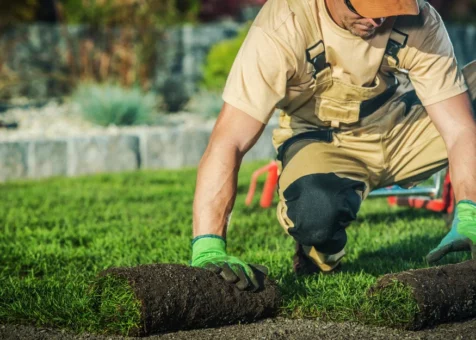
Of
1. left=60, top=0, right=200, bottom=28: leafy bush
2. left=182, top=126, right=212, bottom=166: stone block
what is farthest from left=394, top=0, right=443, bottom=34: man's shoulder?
left=60, top=0, right=200, bottom=28: leafy bush

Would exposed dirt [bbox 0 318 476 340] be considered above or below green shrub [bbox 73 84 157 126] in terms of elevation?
below

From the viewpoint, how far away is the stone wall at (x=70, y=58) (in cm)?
Result: 1092

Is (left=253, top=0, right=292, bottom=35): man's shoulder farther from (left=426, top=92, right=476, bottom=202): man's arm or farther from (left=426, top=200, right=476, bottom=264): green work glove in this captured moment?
(left=426, top=200, right=476, bottom=264): green work glove

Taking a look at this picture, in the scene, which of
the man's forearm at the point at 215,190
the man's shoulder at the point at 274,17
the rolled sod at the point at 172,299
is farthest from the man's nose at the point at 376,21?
the rolled sod at the point at 172,299

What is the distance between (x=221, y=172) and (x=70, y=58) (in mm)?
7694

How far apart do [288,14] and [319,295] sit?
1.25 metres

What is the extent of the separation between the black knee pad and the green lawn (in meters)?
0.19

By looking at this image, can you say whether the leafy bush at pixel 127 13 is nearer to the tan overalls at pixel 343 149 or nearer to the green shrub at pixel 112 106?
the green shrub at pixel 112 106

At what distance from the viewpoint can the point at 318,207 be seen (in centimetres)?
411

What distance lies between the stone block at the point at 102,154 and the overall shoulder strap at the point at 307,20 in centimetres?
474

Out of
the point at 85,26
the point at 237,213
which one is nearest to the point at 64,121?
the point at 85,26

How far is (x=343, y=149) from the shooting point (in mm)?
4469

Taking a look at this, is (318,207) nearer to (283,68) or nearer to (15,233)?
(283,68)

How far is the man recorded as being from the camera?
373cm
